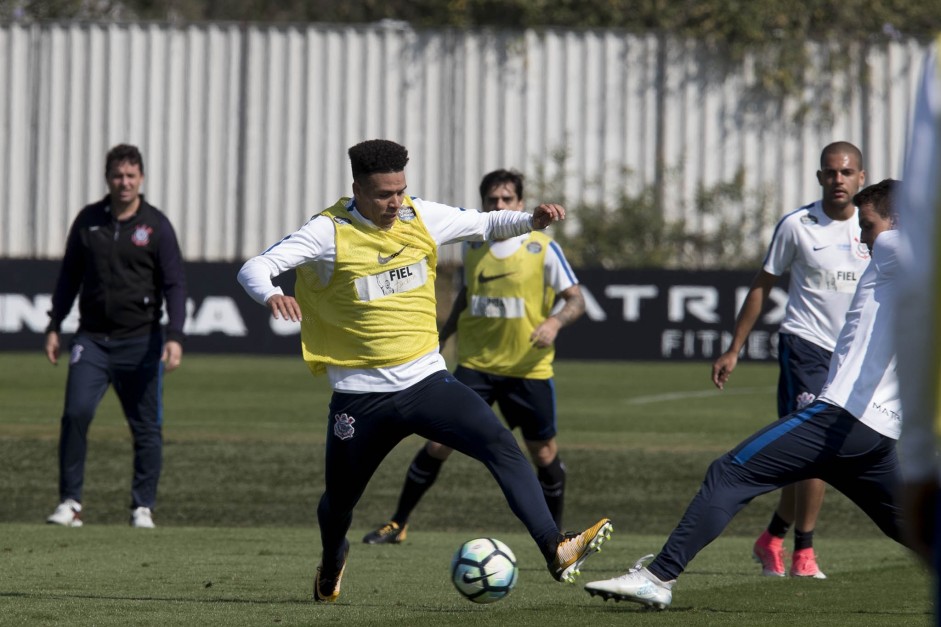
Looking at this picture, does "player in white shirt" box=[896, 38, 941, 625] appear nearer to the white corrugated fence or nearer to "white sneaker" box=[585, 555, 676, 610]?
"white sneaker" box=[585, 555, 676, 610]

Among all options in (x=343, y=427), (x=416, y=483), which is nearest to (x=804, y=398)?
(x=416, y=483)

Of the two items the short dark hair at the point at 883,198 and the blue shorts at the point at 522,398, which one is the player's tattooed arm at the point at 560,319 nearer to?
the blue shorts at the point at 522,398

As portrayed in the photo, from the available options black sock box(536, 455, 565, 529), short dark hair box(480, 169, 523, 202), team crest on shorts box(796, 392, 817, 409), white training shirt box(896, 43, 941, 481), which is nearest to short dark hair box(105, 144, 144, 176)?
short dark hair box(480, 169, 523, 202)

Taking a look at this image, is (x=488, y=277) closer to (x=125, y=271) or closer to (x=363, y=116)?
(x=125, y=271)

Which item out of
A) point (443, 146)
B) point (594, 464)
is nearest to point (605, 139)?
point (443, 146)

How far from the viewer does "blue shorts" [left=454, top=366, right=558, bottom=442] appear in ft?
31.3

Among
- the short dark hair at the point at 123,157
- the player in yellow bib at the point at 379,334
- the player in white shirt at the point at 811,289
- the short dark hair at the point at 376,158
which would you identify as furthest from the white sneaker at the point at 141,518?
the short dark hair at the point at 376,158

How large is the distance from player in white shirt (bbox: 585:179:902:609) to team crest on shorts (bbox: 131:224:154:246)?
15.9 ft

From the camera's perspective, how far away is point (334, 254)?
20.5 feet

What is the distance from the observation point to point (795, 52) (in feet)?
86.9

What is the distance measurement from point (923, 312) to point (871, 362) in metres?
3.43

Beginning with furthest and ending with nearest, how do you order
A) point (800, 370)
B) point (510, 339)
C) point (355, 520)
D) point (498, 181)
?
point (355, 520) < point (510, 339) < point (498, 181) < point (800, 370)

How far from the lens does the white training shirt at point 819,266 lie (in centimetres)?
821

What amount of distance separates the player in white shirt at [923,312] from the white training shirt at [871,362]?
3232 millimetres
